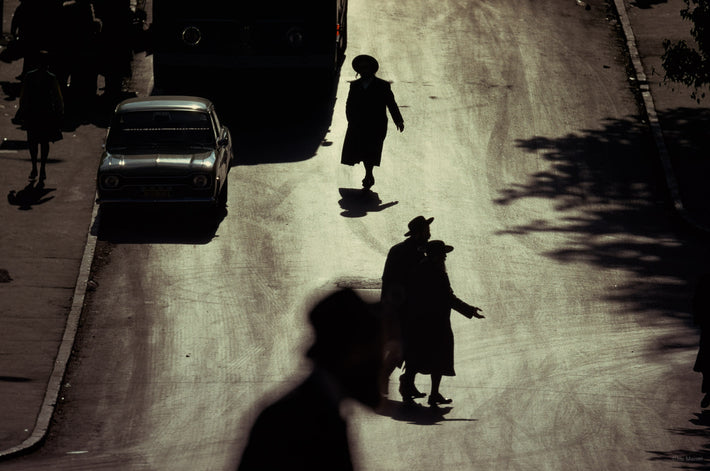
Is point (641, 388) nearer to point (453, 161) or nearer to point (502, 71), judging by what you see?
point (453, 161)

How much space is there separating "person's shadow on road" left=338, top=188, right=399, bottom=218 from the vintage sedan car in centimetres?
193

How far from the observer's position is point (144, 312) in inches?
621

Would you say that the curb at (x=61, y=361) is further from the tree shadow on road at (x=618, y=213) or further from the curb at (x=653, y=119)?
the curb at (x=653, y=119)

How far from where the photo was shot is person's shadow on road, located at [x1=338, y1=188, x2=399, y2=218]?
63.4 ft

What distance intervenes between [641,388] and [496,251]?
14.9 feet

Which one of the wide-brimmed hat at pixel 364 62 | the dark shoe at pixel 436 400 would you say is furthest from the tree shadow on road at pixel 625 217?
the dark shoe at pixel 436 400

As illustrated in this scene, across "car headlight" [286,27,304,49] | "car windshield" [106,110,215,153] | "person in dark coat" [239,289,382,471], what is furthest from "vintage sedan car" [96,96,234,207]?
"car headlight" [286,27,304,49]

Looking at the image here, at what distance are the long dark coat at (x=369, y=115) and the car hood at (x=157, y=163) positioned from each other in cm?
271

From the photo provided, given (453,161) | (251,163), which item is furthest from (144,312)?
(453,161)

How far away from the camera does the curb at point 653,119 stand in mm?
19980

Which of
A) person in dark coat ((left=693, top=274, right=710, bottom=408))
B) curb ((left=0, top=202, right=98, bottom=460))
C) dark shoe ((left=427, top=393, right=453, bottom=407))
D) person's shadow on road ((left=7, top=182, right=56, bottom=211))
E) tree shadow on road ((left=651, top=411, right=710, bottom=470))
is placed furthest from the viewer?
person's shadow on road ((left=7, top=182, right=56, bottom=211))

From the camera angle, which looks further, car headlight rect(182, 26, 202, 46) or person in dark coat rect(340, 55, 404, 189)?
car headlight rect(182, 26, 202, 46)

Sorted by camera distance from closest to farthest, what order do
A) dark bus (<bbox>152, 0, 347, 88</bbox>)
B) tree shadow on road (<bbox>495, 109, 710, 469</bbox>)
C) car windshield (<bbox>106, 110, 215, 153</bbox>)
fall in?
tree shadow on road (<bbox>495, 109, 710, 469</bbox>), car windshield (<bbox>106, 110, 215, 153</bbox>), dark bus (<bbox>152, 0, 347, 88</bbox>)

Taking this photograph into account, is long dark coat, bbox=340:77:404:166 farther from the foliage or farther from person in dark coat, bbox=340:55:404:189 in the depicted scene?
the foliage
